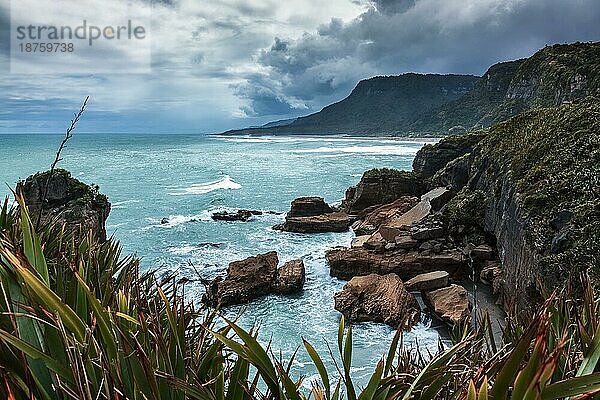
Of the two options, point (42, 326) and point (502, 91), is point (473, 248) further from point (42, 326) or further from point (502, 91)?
point (502, 91)

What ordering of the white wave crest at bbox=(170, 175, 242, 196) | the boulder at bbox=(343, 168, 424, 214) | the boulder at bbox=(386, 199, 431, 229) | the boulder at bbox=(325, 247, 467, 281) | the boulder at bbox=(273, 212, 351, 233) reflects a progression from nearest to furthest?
the boulder at bbox=(325, 247, 467, 281), the boulder at bbox=(386, 199, 431, 229), the boulder at bbox=(273, 212, 351, 233), the boulder at bbox=(343, 168, 424, 214), the white wave crest at bbox=(170, 175, 242, 196)

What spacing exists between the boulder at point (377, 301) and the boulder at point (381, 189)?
9.93 m

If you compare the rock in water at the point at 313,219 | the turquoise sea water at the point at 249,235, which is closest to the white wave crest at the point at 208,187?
the turquoise sea water at the point at 249,235

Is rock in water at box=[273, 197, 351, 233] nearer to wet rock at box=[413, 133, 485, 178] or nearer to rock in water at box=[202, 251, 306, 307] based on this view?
wet rock at box=[413, 133, 485, 178]

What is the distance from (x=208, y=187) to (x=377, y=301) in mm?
25758

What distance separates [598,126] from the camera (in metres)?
10.9

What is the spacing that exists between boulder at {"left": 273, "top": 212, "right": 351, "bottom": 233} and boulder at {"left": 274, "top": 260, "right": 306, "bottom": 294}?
5763 mm

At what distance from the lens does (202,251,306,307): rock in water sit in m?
11.4

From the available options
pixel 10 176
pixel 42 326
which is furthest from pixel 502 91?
pixel 42 326

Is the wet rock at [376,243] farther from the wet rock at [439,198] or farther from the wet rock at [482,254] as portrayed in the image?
→ the wet rock at [439,198]

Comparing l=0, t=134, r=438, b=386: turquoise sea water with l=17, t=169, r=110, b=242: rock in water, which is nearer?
l=0, t=134, r=438, b=386: turquoise sea water

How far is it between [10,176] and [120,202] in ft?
71.5

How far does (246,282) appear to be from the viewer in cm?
1184

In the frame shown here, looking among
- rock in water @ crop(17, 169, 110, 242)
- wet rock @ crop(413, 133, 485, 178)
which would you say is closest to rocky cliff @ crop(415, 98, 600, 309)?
wet rock @ crop(413, 133, 485, 178)
